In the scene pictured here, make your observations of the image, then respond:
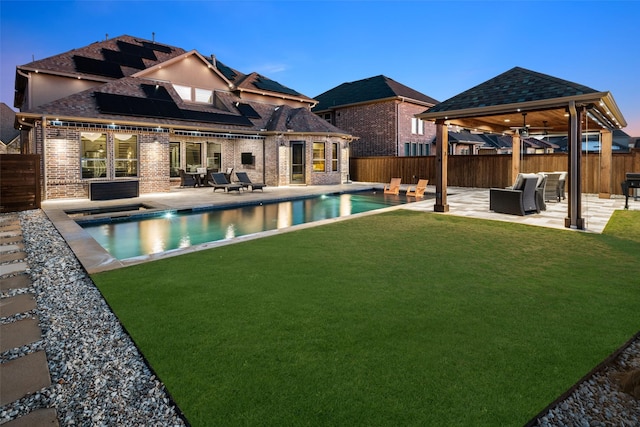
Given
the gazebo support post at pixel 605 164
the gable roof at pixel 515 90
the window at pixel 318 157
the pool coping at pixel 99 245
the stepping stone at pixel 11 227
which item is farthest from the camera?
the window at pixel 318 157

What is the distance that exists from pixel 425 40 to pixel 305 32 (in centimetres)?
1984

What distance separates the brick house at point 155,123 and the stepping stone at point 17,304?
11.4m

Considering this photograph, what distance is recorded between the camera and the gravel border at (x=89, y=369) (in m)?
2.20

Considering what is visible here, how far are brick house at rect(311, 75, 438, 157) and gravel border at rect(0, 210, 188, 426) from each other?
22685 millimetres

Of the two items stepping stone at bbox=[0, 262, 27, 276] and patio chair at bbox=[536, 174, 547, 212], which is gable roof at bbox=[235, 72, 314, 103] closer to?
patio chair at bbox=[536, 174, 547, 212]

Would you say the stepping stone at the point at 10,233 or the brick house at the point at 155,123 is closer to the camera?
the stepping stone at the point at 10,233

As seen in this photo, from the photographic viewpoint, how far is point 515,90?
30.7ft

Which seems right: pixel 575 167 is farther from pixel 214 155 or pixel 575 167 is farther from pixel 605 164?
pixel 214 155

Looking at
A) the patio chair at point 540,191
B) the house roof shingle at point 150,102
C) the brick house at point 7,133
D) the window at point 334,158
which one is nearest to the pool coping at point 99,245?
the patio chair at point 540,191

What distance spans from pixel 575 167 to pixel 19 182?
14584 millimetres

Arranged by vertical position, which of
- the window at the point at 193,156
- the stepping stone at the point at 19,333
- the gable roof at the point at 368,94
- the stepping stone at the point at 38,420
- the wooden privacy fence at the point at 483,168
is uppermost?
the gable roof at the point at 368,94

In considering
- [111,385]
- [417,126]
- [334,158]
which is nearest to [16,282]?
[111,385]

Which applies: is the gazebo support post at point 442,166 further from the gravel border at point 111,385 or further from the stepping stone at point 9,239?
the stepping stone at point 9,239

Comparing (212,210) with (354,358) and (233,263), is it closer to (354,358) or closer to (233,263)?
(233,263)
